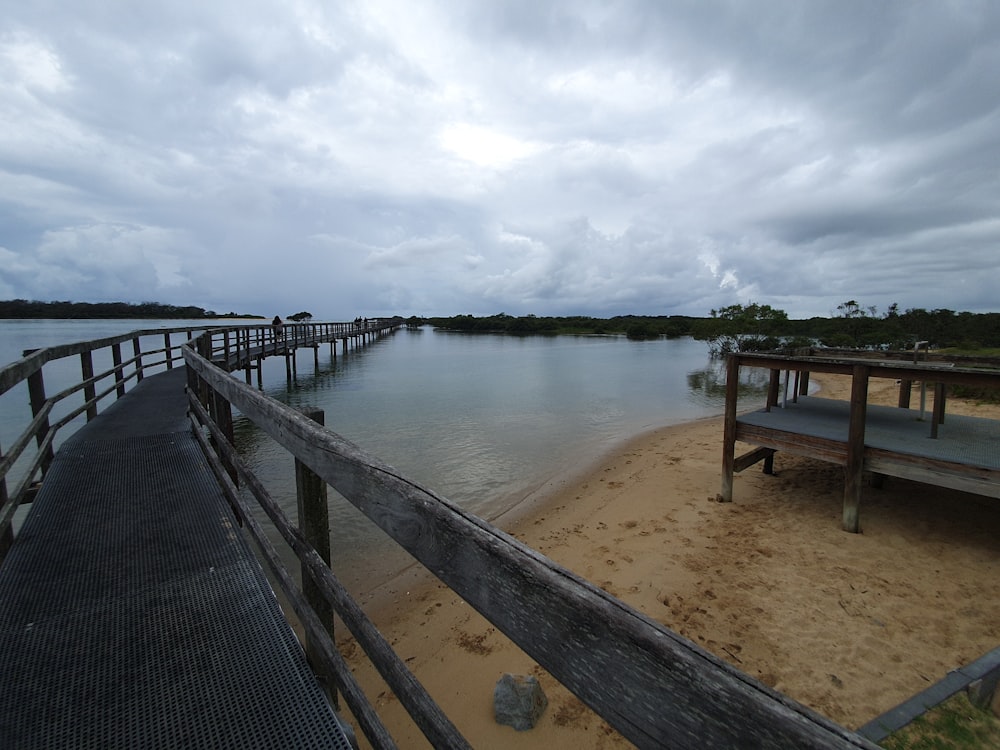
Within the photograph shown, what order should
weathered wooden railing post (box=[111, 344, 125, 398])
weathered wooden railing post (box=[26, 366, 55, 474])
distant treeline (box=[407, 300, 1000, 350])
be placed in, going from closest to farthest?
weathered wooden railing post (box=[26, 366, 55, 474]) < weathered wooden railing post (box=[111, 344, 125, 398]) < distant treeline (box=[407, 300, 1000, 350])

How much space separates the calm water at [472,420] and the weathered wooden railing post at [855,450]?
16.8 ft

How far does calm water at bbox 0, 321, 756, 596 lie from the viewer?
9.60 metres

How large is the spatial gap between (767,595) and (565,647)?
5203 millimetres

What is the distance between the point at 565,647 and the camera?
0.89 meters

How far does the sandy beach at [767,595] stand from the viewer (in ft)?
12.6

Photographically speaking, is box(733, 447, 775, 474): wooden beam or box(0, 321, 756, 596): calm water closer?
box(733, 447, 775, 474): wooden beam

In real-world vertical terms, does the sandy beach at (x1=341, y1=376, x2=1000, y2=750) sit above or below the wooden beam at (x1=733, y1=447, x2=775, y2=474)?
below

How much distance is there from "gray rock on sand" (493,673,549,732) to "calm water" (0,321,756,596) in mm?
2032

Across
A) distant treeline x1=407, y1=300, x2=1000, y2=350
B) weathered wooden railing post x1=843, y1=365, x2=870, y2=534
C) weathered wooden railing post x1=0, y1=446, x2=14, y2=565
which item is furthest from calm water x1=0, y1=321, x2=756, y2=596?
distant treeline x1=407, y1=300, x2=1000, y2=350

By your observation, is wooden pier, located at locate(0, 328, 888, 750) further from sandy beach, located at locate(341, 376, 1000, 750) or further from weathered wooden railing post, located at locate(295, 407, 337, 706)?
sandy beach, located at locate(341, 376, 1000, 750)

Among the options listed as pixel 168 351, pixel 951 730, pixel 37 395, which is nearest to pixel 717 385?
pixel 168 351

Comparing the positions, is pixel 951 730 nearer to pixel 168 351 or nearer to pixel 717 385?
pixel 168 351

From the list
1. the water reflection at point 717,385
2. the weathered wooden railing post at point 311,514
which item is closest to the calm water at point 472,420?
the water reflection at point 717,385

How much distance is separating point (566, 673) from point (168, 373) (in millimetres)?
13545
